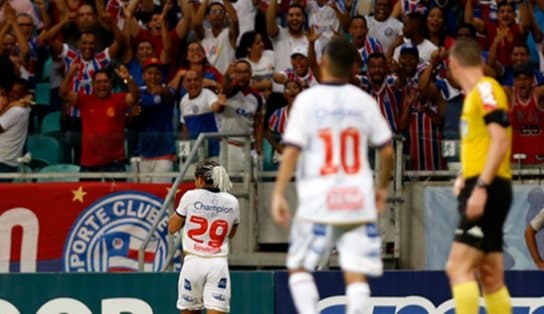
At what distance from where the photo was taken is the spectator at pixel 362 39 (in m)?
17.7

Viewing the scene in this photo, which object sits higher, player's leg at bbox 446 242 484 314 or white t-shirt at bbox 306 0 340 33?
white t-shirt at bbox 306 0 340 33

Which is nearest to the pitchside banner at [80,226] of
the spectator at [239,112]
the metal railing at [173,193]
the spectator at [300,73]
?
the metal railing at [173,193]

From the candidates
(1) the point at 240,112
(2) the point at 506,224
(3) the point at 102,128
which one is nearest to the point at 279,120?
(1) the point at 240,112

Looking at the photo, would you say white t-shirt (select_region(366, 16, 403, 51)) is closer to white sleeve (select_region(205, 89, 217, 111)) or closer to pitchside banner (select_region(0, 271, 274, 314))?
white sleeve (select_region(205, 89, 217, 111))

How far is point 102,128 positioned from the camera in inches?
671

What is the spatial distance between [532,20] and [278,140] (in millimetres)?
3760

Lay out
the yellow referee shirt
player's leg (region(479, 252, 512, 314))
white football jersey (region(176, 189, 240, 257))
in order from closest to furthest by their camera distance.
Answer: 1. the yellow referee shirt
2. player's leg (region(479, 252, 512, 314))
3. white football jersey (region(176, 189, 240, 257))

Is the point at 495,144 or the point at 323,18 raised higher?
the point at 323,18

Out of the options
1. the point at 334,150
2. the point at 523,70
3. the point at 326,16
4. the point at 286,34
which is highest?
the point at 326,16

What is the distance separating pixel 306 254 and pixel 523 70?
7073mm

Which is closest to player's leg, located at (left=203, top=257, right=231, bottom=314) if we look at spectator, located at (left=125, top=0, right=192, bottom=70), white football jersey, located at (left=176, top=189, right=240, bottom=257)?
white football jersey, located at (left=176, top=189, right=240, bottom=257)

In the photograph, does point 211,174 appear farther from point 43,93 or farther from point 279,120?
point 43,93

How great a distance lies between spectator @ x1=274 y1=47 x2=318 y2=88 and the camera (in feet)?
56.9

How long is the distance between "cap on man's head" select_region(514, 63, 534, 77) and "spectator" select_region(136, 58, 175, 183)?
3807 mm
